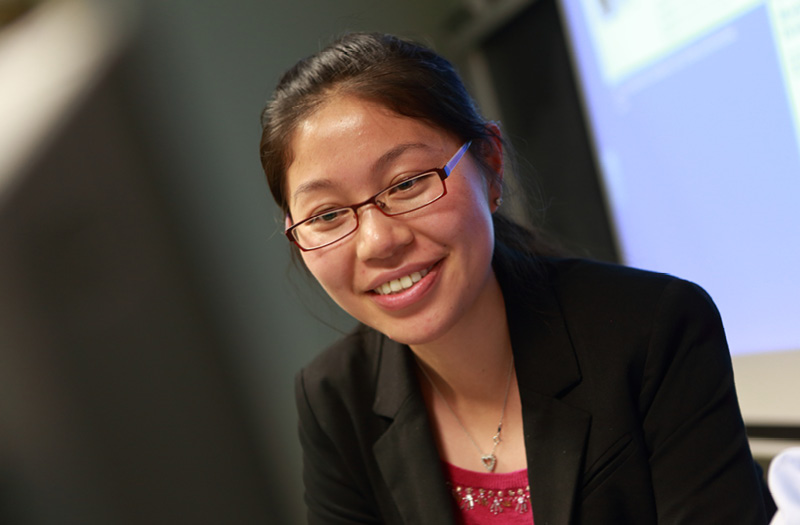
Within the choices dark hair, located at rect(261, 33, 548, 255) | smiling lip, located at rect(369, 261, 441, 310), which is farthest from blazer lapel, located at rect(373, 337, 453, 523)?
dark hair, located at rect(261, 33, 548, 255)

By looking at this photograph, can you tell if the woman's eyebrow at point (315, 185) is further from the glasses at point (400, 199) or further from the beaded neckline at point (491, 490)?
the beaded neckline at point (491, 490)

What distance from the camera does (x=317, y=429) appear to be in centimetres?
119

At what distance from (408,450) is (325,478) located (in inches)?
8.4

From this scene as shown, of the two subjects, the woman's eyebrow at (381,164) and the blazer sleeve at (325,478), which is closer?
the woman's eyebrow at (381,164)

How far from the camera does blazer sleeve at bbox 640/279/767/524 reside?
34.4 inches

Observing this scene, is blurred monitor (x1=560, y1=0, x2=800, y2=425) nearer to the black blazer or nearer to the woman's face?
the black blazer

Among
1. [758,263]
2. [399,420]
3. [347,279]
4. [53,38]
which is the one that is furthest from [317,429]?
[53,38]

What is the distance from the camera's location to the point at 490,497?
1.04 metres

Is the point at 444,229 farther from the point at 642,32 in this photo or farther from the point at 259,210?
the point at 259,210

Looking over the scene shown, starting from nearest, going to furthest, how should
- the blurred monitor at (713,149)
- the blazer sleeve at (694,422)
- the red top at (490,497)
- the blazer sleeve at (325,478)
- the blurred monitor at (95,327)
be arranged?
the blazer sleeve at (694,422) → the red top at (490,497) → the blazer sleeve at (325,478) → the blurred monitor at (713,149) → the blurred monitor at (95,327)

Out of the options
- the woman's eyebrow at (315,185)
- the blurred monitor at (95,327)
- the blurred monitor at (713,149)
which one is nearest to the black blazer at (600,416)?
the woman's eyebrow at (315,185)

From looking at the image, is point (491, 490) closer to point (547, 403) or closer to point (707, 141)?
point (547, 403)

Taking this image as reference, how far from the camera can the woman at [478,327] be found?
899mm

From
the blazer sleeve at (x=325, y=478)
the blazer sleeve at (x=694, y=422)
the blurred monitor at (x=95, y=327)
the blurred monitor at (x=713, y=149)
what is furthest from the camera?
the blurred monitor at (x=95, y=327)
